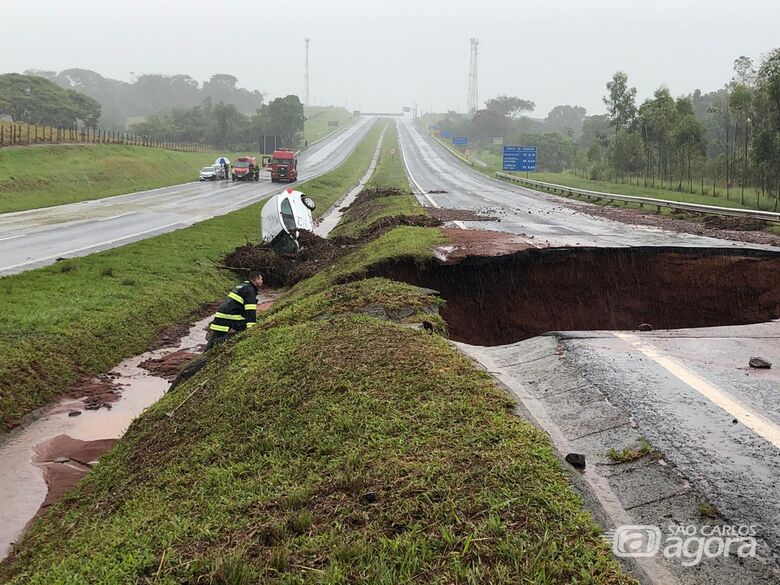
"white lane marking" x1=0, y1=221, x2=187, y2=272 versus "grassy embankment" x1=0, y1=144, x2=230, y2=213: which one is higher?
"grassy embankment" x1=0, y1=144, x2=230, y2=213

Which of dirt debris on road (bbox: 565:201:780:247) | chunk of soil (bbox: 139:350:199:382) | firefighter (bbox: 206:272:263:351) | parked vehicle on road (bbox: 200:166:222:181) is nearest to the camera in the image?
firefighter (bbox: 206:272:263:351)

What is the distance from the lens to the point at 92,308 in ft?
44.6

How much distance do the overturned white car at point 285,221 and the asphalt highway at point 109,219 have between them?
14.9 ft

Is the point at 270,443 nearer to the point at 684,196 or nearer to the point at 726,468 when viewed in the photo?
the point at 726,468

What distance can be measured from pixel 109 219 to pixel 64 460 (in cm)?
2167

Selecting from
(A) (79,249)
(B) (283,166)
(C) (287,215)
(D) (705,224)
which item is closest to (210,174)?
(B) (283,166)

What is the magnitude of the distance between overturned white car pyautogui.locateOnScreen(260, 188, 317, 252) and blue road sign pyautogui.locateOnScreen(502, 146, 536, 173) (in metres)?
37.8

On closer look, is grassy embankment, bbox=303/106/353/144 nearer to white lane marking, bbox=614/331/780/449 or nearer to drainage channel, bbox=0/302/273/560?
drainage channel, bbox=0/302/273/560

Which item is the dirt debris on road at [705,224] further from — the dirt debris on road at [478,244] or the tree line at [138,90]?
the tree line at [138,90]

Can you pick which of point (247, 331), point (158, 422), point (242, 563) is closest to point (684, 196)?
point (247, 331)

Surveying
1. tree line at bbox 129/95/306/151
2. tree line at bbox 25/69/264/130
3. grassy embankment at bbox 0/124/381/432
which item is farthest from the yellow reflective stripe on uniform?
tree line at bbox 25/69/264/130

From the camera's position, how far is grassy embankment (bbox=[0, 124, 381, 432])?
10547 mm

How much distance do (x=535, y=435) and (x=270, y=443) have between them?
2.07 m

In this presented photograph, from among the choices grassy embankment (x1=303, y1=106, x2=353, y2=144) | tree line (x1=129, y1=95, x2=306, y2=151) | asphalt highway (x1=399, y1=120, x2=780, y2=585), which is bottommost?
asphalt highway (x1=399, y1=120, x2=780, y2=585)
